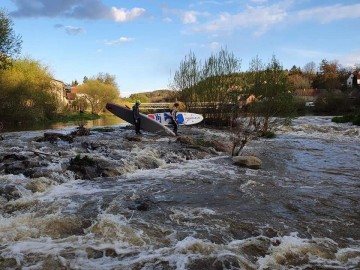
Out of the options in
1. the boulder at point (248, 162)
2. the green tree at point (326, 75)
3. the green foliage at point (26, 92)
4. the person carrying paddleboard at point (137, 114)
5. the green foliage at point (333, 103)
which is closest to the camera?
the boulder at point (248, 162)

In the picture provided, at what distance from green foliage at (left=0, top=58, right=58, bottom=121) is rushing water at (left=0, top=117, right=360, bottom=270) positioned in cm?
2545

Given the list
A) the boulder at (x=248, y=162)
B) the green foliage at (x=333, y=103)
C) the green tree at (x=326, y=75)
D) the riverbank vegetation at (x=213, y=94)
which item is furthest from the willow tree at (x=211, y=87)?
the green tree at (x=326, y=75)

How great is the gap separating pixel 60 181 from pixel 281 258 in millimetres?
7261

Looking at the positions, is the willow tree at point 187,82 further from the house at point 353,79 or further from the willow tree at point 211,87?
the house at point 353,79

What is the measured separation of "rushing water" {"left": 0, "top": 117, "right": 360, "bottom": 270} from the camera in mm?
5535

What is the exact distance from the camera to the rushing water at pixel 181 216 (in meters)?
5.54

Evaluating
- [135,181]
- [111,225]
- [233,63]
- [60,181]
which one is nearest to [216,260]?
[111,225]

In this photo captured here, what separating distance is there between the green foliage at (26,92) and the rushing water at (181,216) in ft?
83.5

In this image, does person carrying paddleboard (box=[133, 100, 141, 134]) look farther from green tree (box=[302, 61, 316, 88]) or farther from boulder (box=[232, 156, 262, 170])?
green tree (box=[302, 61, 316, 88])

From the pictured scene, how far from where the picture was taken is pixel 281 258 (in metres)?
5.58

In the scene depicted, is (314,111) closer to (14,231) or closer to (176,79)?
(176,79)

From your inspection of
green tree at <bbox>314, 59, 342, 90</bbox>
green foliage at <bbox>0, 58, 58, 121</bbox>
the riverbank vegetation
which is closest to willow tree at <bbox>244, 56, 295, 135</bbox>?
the riverbank vegetation

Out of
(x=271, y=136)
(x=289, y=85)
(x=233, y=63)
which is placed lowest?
(x=271, y=136)

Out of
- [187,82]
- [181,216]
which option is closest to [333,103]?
[187,82]
